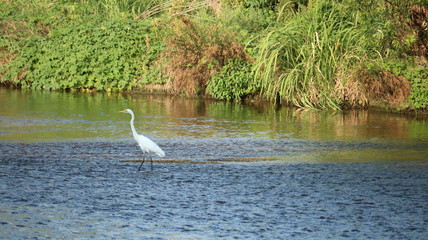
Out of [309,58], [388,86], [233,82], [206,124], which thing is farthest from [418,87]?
[233,82]

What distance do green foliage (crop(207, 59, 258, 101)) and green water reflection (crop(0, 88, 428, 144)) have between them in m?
0.44

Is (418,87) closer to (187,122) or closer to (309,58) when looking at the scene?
(309,58)

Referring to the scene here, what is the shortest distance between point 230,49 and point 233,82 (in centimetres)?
98

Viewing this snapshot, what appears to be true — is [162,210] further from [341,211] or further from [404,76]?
[404,76]

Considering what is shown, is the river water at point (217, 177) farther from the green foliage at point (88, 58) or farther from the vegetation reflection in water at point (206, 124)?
the green foliage at point (88, 58)

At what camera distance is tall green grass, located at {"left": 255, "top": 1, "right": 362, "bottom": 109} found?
62.0 ft

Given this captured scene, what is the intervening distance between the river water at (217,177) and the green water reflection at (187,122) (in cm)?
4

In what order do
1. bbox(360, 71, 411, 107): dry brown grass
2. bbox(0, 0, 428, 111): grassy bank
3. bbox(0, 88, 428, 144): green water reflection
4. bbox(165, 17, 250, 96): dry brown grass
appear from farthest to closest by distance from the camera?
bbox(165, 17, 250, 96): dry brown grass, bbox(0, 0, 428, 111): grassy bank, bbox(360, 71, 411, 107): dry brown grass, bbox(0, 88, 428, 144): green water reflection

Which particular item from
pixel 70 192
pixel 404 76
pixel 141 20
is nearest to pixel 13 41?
pixel 141 20

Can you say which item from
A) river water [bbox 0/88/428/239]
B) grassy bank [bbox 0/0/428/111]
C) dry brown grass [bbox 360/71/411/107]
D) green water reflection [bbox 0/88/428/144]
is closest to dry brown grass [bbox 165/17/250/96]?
grassy bank [bbox 0/0/428/111]

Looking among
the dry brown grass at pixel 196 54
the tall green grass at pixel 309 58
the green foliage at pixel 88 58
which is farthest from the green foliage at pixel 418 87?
the green foliage at pixel 88 58

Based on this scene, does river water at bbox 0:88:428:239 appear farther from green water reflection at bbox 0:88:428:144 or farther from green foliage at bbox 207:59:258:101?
green foliage at bbox 207:59:258:101

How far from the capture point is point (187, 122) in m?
16.6

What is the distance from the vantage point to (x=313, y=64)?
1884 centimetres
